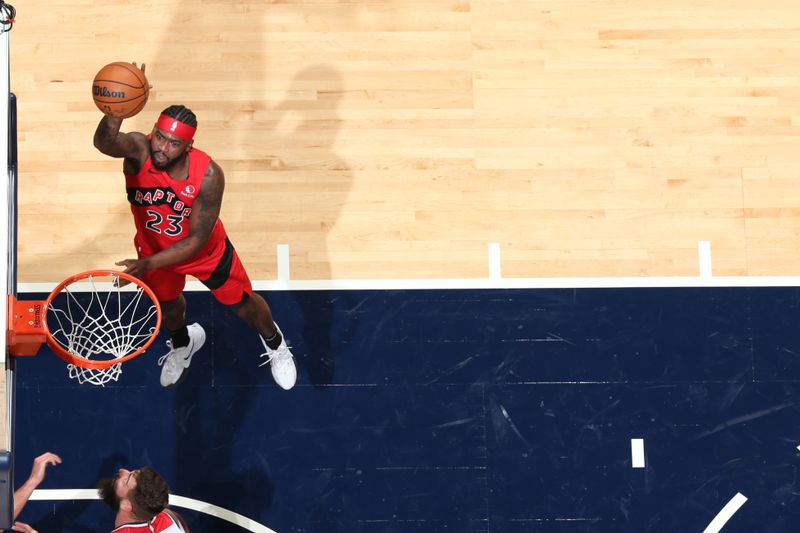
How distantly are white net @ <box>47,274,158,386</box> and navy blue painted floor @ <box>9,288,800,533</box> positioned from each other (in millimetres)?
231

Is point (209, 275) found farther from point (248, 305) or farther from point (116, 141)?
point (116, 141)

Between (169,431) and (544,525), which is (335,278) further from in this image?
(544,525)

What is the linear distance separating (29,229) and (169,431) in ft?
6.57

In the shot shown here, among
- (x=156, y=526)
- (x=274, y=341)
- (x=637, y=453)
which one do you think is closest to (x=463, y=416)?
(x=637, y=453)

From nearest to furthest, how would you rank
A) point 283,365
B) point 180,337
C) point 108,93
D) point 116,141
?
point 108,93, point 116,141, point 180,337, point 283,365

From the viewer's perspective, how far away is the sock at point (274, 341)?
8.09m

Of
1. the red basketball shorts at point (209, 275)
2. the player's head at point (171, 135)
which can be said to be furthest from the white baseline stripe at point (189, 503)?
the player's head at point (171, 135)

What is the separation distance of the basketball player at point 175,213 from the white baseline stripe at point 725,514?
3.79 metres

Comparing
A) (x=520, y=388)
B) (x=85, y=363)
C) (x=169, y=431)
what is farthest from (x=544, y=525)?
(x=85, y=363)

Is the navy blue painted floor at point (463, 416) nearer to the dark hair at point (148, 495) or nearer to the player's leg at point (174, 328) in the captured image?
the player's leg at point (174, 328)

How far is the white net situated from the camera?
319 inches

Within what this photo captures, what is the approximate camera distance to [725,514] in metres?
8.27

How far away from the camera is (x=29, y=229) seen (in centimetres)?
855

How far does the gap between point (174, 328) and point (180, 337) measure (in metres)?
0.13
